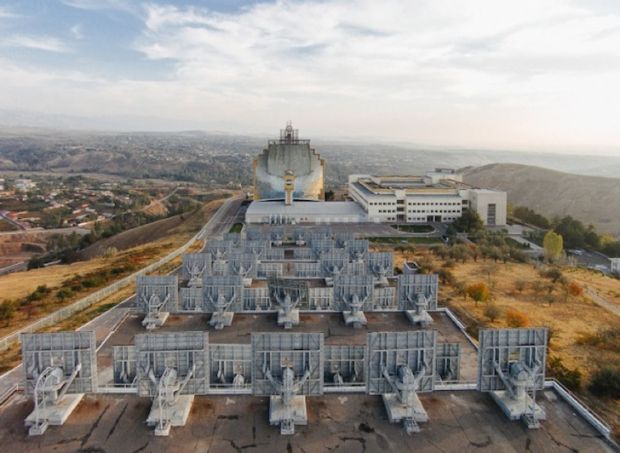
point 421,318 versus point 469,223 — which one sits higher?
point 469,223

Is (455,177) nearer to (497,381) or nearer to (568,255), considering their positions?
(568,255)

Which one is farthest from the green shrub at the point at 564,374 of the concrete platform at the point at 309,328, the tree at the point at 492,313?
the tree at the point at 492,313

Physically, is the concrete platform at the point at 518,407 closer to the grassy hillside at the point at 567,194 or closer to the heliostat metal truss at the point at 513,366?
the heliostat metal truss at the point at 513,366

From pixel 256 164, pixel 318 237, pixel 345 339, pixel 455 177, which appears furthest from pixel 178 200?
pixel 345 339

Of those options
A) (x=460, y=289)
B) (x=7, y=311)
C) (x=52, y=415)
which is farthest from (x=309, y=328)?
(x=7, y=311)

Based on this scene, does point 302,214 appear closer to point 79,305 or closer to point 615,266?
point 615,266

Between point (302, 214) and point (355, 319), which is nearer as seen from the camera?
point (355, 319)

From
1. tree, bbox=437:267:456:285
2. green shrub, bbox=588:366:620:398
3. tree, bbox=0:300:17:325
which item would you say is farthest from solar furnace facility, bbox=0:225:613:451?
tree, bbox=437:267:456:285

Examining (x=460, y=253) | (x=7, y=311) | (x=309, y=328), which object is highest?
(x=309, y=328)
